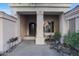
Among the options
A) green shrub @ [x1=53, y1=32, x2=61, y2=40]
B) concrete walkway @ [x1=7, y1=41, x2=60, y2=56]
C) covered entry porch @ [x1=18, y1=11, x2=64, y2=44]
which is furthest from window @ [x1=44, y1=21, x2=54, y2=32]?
concrete walkway @ [x1=7, y1=41, x2=60, y2=56]

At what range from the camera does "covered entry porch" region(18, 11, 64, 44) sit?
6308 millimetres

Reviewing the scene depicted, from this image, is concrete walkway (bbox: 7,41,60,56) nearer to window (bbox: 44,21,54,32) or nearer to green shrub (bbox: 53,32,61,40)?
green shrub (bbox: 53,32,61,40)

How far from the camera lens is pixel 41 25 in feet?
25.4

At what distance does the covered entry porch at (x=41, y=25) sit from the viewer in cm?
631

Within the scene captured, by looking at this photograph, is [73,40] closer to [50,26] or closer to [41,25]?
[50,26]

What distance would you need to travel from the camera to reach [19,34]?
760cm

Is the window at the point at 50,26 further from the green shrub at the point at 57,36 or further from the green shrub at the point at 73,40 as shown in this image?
the green shrub at the point at 73,40

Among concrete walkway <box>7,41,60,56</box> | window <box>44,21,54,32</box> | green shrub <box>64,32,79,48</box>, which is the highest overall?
window <box>44,21,54,32</box>

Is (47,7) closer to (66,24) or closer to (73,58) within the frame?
(66,24)

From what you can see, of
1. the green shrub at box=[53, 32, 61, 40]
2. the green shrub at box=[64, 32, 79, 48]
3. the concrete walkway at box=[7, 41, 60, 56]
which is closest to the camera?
the green shrub at box=[64, 32, 79, 48]

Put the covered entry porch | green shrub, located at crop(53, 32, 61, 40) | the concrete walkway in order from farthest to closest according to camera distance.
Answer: the covered entry porch
green shrub, located at crop(53, 32, 61, 40)
the concrete walkway

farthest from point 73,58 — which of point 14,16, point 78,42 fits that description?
point 14,16

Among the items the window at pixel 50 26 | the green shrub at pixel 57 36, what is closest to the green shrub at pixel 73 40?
the green shrub at pixel 57 36

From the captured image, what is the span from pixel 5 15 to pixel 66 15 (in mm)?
1955
